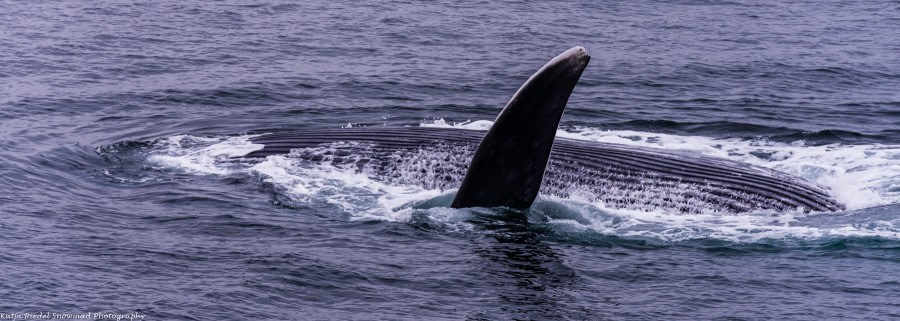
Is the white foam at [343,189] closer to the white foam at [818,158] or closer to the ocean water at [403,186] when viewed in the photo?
the ocean water at [403,186]

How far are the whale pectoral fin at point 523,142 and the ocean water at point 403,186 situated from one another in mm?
324

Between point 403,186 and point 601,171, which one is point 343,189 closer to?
point 403,186

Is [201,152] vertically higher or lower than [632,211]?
lower

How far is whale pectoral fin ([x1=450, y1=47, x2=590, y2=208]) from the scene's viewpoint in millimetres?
12891

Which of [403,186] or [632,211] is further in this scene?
[403,186]

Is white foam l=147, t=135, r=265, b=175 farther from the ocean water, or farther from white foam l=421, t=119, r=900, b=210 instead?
white foam l=421, t=119, r=900, b=210

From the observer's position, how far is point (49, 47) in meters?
29.8

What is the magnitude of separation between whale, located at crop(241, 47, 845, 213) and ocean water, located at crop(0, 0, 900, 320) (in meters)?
0.29

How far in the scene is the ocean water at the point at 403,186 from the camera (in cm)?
1227

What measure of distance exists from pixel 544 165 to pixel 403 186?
284cm

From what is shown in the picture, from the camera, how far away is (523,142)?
13562 millimetres

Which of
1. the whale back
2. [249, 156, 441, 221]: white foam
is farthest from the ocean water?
the whale back

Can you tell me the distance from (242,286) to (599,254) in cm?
387

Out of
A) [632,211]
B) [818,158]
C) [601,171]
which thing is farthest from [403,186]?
[818,158]
